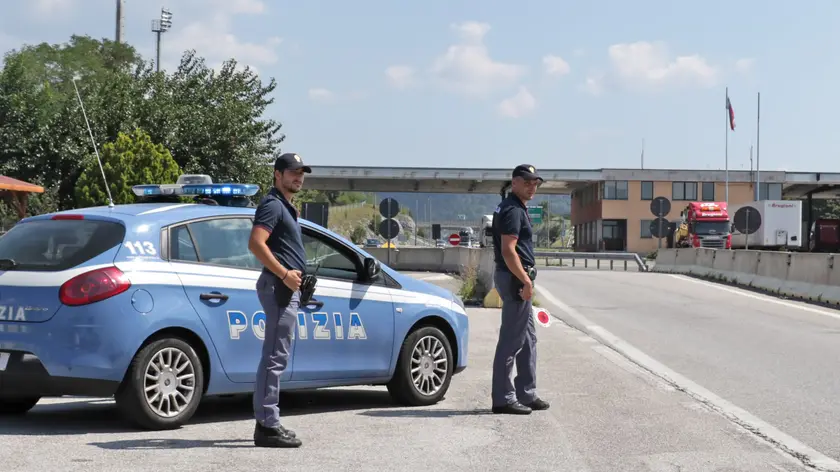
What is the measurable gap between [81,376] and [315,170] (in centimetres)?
6913

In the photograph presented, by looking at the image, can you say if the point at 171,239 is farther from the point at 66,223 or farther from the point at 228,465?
the point at 228,465

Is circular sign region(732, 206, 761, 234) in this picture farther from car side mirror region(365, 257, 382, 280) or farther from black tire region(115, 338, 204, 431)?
black tire region(115, 338, 204, 431)

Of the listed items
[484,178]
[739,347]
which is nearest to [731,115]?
[484,178]

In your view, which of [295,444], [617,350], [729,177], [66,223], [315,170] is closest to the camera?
[295,444]

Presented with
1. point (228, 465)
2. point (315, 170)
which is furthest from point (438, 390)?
point (315, 170)

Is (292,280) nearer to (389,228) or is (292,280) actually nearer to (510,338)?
(510,338)

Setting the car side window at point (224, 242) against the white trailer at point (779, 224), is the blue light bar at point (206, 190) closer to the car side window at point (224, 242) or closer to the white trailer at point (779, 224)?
the car side window at point (224, 242)

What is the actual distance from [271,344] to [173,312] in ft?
2.92

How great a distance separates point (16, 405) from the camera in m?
8.09

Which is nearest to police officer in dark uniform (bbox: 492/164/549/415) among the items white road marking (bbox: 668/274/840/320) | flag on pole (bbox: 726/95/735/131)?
white road marking (bbox: 668/274/840/320)

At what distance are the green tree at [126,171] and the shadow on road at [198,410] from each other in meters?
23.1

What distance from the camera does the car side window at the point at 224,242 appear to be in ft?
25.4

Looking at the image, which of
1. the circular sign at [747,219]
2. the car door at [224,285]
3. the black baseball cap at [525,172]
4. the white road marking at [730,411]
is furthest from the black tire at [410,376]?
the circular sign at [747,219]

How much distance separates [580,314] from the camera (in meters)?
19.9
